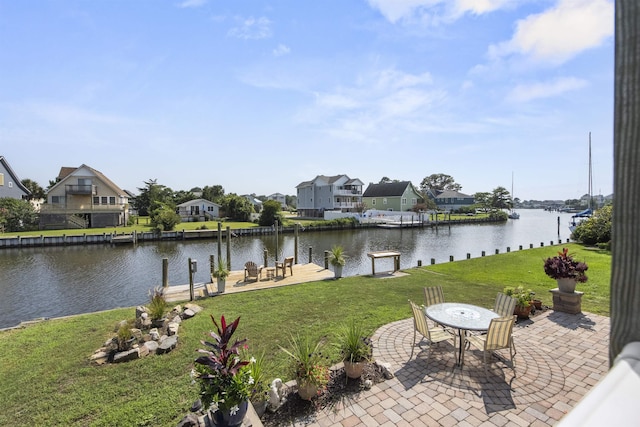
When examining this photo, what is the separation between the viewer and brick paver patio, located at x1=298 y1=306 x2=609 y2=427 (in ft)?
Answer: 13.3

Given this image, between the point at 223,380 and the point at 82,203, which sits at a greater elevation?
the point at 82,203

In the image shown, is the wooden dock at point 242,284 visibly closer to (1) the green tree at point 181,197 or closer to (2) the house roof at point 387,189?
(2) the house roof at point 387,189

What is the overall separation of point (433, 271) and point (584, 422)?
14601 mm

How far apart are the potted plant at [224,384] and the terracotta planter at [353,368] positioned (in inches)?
68.6

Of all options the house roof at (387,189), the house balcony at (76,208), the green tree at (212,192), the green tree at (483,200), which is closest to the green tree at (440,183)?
the green tree at (483,200)

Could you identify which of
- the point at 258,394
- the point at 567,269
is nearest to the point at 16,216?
the point at 258,394

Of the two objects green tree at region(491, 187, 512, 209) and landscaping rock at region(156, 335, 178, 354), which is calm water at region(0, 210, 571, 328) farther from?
green tree at region(491, 187, 512, 209)

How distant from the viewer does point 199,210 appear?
52.8 metres

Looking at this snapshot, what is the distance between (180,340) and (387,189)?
59632mm

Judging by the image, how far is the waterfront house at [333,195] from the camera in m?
57.0

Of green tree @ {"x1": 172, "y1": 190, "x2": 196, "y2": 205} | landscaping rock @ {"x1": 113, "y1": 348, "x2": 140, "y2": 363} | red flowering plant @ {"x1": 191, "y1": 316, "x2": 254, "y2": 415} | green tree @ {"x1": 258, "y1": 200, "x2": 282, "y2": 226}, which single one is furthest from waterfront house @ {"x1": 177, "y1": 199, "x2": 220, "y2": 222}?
red flowering plant @ {"x1": 191, "y1": 316, "x2": 254, "y2": 415}

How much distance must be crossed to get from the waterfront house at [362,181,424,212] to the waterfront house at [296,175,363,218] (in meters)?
2.97

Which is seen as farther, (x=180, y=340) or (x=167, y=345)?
(x=180, y=340)

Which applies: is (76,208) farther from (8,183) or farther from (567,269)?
(567,269)
